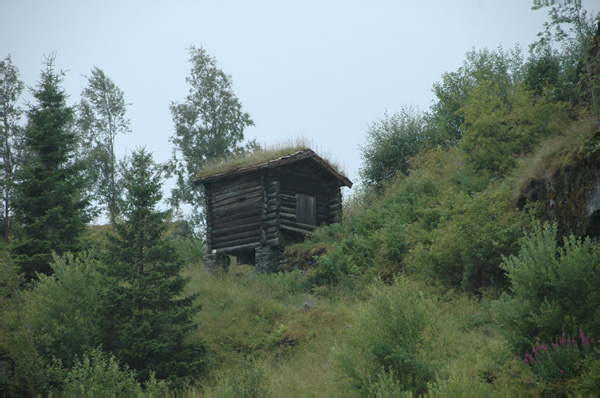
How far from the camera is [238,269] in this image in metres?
26.4

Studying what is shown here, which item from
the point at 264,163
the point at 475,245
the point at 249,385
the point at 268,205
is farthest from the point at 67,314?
the point at 264,163

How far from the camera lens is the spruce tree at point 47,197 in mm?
18359

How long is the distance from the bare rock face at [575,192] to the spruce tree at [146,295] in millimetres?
9409

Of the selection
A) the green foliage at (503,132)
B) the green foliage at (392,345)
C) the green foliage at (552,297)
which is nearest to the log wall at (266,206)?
the green foliage at (503,132)

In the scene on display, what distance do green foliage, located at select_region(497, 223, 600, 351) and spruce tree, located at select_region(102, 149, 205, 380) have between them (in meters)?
7.77

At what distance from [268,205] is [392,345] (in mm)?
14976

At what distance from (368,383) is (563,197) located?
6.87m

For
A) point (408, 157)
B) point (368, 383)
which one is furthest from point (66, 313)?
point (408, 157)

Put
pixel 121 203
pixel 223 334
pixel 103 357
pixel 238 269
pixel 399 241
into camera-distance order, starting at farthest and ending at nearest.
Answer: pixel 238 269 < pixel 399 241 < pixel 223 334 < pixel 121 203 < pixel 103 357

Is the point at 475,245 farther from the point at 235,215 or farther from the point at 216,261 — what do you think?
the point at 216,261

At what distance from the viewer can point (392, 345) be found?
9117 mm

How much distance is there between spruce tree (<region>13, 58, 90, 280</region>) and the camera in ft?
60.2

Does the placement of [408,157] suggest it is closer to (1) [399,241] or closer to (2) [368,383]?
(1) [399,241]

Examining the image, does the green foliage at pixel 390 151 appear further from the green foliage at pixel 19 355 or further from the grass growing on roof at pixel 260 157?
the green foliage at pixel 19 355
